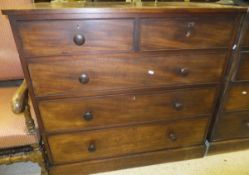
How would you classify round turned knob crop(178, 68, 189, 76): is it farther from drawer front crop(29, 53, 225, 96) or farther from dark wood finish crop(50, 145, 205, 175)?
dark wood finish crop(50, 145, 205, 175)

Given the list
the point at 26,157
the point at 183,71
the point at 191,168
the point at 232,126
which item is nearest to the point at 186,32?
the point at 183,71

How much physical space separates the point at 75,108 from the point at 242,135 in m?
1.25

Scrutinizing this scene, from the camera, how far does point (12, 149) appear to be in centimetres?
110

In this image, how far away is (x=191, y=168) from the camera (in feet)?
4.54

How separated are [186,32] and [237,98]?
2.01 feet

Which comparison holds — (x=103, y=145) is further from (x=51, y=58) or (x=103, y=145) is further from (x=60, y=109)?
(x=51, y=58)

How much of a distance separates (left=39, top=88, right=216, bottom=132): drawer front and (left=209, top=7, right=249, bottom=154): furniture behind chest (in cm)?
12

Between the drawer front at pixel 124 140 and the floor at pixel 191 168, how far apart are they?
0.16 metres

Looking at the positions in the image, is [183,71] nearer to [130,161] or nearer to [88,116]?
[88,116]

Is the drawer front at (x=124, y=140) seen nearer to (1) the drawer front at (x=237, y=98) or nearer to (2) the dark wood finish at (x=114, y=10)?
(1) the drawer front at (x=237, y=98)

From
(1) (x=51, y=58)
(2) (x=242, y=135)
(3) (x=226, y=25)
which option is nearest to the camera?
(1) (x=51, y=58)

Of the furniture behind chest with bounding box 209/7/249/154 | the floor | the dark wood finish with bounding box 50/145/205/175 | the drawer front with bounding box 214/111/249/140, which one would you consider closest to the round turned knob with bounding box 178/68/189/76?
the furniture behind chest with bounding box 209/7/249/154

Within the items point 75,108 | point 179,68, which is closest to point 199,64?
point 179,68

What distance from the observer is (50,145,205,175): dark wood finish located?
1.25 m
